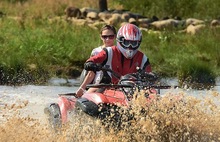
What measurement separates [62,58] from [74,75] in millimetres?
660

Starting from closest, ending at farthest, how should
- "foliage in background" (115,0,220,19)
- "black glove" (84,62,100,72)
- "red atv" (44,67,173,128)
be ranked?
1. "red atv" (44,67,173,128)
2. "black glove" (84,62,100,72)
3. "foliage in background" (115,0,220,19)

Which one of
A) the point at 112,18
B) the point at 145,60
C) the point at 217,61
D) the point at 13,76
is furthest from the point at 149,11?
the point at 145,60

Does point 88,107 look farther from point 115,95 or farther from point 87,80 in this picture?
point 87,80

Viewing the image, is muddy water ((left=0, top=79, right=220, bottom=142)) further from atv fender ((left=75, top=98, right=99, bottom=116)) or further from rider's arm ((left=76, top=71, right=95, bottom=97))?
rider's arm ((left=76, top=71, right=95, bottom=97))

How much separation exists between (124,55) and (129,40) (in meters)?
0.22

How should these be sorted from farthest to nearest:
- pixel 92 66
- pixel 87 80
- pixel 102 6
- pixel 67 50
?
pixel 102 6 → pixel 67 50 → pixel 87 80 → pixel 92 66

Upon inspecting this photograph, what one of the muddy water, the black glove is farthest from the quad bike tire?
the black glove

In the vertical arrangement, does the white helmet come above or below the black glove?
above

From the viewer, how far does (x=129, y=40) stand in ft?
27.0

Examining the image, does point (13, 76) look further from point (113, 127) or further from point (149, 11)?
point (149, 11)

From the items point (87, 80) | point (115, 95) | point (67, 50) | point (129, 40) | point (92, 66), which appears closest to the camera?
point (115, 95)

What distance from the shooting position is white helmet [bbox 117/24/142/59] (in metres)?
8.23

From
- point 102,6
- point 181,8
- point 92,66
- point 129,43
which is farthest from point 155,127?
point 181,8

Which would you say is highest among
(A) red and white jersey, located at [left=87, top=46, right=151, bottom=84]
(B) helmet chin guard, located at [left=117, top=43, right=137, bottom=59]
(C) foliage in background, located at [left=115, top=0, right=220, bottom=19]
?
(B) helmet chin guard, located at [left=117, top=43, right=137, bottom=59]
